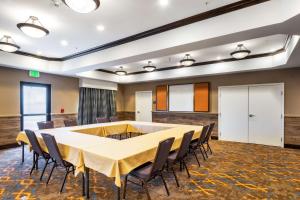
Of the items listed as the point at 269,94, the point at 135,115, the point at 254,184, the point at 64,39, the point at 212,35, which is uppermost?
the point at 64,39

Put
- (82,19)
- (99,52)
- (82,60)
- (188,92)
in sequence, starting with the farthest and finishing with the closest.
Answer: (188,92), (82,60), (99,52), (82,19)

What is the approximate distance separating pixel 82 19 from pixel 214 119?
18.2 feet

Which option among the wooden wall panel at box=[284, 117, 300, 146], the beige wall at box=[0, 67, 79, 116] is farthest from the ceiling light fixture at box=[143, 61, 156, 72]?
the wooden wall panel at box=[284, 117, 300, 146]

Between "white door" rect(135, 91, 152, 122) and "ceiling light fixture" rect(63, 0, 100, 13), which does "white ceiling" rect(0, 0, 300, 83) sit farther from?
"white door" rect(135, 91, 152, 122)

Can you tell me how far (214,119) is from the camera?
21.3ft

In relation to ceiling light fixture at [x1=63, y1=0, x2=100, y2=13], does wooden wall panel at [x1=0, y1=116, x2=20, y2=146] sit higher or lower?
lower

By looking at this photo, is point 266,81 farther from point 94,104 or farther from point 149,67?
point 94,104

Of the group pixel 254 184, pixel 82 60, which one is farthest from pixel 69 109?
pixel 254 184

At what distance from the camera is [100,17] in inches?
116

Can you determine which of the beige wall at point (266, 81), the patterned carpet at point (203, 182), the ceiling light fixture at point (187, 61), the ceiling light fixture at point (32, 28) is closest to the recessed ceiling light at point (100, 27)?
the ceiling light fixture at point (32, 28)

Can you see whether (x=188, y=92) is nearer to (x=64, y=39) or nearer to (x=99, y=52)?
(x=99, y=52)

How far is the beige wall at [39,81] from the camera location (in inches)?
198

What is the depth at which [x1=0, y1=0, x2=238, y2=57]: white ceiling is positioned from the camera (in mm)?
2576

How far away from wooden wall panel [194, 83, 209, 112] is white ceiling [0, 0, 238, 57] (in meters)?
4.05
